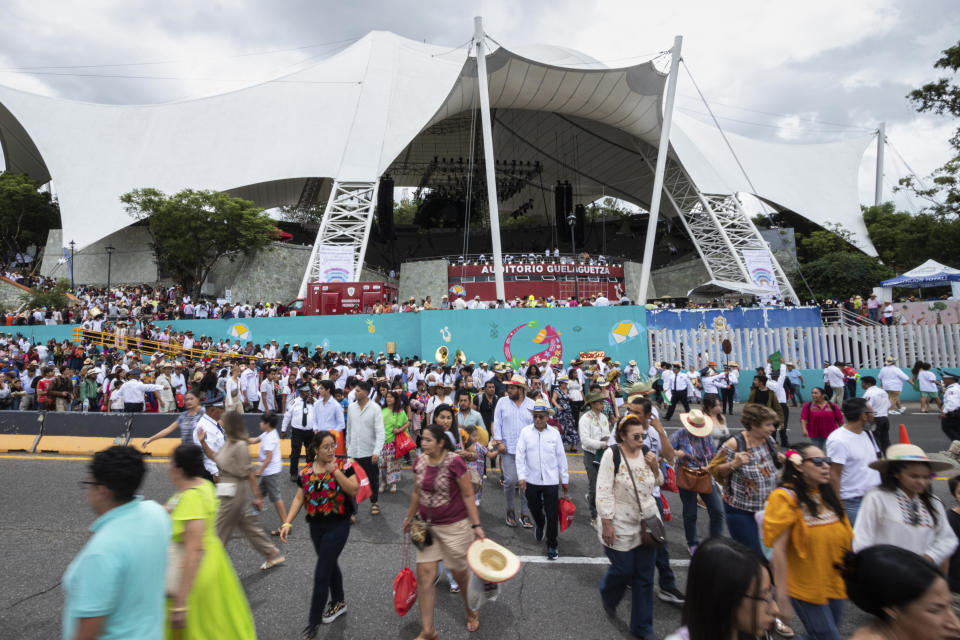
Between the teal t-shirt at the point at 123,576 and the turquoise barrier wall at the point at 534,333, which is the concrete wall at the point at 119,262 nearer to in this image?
the turquoise barrier wall at the point at 534,333

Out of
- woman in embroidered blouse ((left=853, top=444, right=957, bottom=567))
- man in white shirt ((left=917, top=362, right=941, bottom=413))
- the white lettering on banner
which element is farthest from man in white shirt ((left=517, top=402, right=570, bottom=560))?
the white lettering on banner

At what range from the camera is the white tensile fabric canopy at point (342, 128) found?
95.0 feet

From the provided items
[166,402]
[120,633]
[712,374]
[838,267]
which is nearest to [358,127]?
[166,402]

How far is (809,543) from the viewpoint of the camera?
277cm

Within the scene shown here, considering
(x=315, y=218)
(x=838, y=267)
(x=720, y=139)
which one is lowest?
(x=838, y=267)

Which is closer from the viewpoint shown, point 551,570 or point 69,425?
point 551,570

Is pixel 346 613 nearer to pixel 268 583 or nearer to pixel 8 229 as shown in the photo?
pixel 268 583

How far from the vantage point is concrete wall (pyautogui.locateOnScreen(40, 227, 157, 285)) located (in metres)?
33.0

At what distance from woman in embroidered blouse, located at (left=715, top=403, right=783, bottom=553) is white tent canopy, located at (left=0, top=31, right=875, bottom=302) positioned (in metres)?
23.6

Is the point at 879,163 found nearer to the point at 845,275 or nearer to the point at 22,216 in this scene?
the point at 845,275

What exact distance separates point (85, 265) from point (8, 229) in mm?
7856

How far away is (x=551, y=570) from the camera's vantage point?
4551mm

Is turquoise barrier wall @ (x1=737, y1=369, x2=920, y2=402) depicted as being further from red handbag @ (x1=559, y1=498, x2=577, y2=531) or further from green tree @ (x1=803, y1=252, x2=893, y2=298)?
green tree @ (x1=803, y1=252, x2=893, y2=298)

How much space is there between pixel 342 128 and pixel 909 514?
34058 mm
